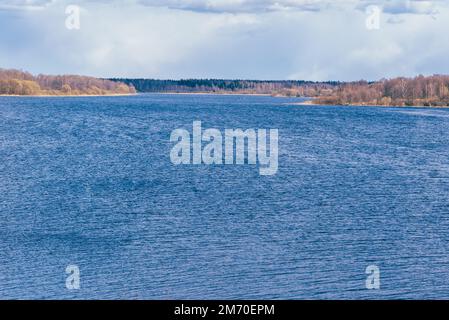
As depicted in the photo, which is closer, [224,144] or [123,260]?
[123,260]

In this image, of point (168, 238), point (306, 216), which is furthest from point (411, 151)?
point (168, 238)

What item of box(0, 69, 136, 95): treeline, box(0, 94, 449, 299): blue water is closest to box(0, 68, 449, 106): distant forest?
box(0, 69, 136, 95): treeline

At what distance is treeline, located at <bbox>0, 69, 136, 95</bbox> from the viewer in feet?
472

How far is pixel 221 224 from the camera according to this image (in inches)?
1046

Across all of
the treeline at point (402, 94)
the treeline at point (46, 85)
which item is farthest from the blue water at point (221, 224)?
the treeline at point (46, 85)

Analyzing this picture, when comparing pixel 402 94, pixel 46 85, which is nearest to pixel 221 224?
pixel 402 94

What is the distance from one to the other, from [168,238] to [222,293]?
A: 5.48 meters

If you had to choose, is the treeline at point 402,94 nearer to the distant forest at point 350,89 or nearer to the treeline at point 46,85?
the distant forest at point 350,89

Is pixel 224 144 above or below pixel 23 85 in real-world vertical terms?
below

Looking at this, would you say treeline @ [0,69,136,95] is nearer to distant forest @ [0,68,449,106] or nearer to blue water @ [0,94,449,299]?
distant forest @ [0,68,449,106]

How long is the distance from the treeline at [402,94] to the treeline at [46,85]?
51.8 metres
